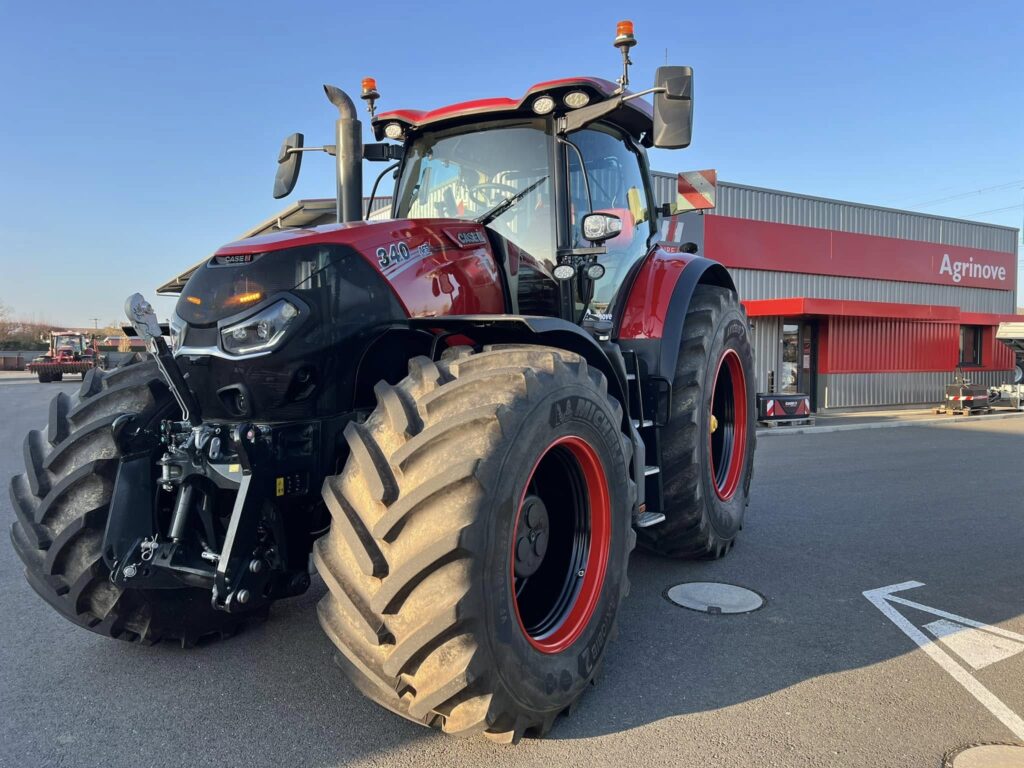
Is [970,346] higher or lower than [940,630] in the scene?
higher

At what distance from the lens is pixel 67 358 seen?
35375 millimetres

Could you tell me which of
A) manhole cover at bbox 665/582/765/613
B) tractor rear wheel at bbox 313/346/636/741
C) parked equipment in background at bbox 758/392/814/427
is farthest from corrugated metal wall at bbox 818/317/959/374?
tractor rear wheel at bbox 313/346/636/741

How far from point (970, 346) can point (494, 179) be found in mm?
25024

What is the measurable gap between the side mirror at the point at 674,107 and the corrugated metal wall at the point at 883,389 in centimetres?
1722

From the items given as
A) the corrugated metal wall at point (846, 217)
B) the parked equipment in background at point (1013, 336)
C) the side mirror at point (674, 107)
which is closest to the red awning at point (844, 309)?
the parked equipment in background at point (1013, 336)

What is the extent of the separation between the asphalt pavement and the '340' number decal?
1.81m

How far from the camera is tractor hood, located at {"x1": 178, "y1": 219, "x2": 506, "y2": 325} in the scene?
9.06 ft

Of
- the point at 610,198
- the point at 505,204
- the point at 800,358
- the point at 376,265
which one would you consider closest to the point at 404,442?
the point at 376,265

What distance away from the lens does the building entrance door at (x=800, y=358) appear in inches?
745

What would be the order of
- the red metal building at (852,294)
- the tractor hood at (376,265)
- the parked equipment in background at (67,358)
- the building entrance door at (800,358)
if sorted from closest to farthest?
the tractor hood at (376,265), the red metal building at (852,294), the building entrance door at (800,358), the parked equipment in background at (67,358)

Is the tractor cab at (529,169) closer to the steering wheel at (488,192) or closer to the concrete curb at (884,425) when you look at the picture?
the steering wheel at (488,192)

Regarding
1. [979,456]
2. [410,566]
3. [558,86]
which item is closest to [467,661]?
[410,566]

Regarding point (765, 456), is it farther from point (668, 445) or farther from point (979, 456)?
point (668, 445)

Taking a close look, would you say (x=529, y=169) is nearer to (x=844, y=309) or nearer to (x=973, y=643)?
(x=973, y=643)
